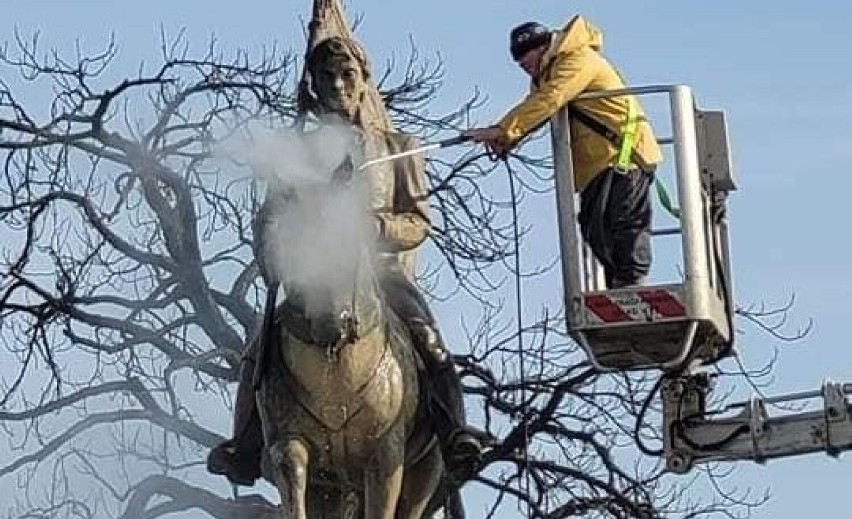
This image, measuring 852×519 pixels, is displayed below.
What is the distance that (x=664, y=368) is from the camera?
39.4 feet

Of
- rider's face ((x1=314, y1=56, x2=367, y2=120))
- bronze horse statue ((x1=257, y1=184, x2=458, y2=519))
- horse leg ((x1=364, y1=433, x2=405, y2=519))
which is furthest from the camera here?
rider's face ((x1=314, y1=56, x2=367, y2=120))

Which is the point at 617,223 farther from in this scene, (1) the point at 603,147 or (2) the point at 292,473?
(2) the point at 292,473

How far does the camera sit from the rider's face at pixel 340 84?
1245 centimetres

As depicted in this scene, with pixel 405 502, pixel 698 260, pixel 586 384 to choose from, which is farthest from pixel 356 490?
pixel 586 384

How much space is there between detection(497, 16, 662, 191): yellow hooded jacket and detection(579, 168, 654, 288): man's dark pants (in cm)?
7

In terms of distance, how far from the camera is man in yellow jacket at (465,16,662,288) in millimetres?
11828

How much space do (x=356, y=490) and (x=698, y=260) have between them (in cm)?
210

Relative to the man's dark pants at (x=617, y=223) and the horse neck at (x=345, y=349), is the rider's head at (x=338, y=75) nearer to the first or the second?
the horse neck at (x=345, y=349)

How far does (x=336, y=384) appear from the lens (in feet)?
39.1

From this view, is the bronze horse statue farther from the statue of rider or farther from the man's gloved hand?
the man's gloved hand

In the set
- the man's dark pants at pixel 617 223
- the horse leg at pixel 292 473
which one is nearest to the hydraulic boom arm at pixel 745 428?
the man's dark pants at pixel 617 223

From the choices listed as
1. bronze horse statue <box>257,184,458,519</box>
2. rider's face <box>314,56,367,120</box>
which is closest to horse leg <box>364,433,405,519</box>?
bronze horse statue <box>257,184,458,519</box>

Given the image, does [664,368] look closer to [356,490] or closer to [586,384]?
[356,490]

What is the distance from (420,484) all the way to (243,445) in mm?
952
